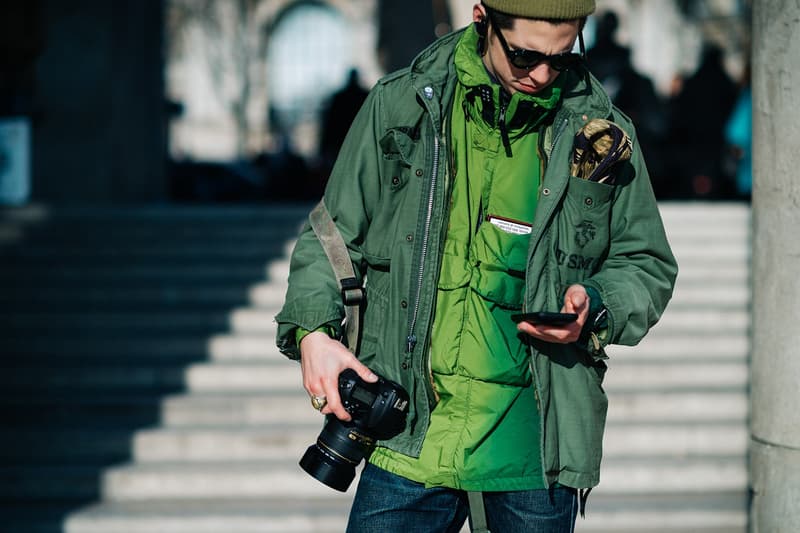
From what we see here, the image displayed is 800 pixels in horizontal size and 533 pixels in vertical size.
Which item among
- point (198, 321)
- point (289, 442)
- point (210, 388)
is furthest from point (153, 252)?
point (289, 442)

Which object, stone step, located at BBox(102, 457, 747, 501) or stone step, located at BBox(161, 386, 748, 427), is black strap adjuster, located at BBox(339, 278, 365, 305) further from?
stone step, located at BBox(161, 386, 748, 427)

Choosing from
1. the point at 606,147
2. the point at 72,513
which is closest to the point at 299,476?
the point at 72,513

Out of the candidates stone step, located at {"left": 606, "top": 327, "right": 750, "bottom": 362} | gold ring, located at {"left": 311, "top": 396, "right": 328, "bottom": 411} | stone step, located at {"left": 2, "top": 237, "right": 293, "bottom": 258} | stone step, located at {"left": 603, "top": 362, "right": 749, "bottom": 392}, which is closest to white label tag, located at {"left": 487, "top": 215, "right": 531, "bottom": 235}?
gold ring, located at {"left": 311, "top": 396, "right": 328, "bottom": 411}

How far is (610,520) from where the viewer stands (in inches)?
217

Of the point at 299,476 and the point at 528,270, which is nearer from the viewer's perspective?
the point at 528,270

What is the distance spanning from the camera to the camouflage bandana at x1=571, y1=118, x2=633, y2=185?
236 centimetres

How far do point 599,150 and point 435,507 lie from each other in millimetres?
861

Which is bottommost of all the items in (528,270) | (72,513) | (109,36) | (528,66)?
(72,513)

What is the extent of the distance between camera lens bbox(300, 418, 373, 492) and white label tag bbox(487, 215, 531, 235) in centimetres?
54

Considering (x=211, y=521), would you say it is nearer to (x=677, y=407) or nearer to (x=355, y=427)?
(x=677, y=407)

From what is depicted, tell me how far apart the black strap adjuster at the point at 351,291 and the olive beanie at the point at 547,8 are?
66 centimetres

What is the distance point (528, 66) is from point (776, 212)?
100 cm

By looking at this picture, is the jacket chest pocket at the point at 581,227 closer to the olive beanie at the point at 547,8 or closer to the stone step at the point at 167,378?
the olive beanie at the point at 547,8

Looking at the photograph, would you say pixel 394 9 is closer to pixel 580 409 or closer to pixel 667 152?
pixel 667 152
